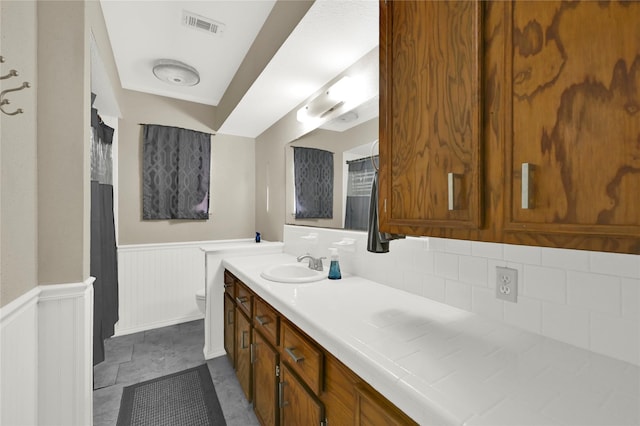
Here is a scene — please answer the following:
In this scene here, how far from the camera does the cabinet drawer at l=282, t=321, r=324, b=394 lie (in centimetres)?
95

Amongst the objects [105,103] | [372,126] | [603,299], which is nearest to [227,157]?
Answer: [105,103]

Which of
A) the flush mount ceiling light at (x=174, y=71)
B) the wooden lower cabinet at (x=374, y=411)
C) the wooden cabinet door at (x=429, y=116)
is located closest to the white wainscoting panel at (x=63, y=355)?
the wooden lower cabinet at (x=374, y=411)

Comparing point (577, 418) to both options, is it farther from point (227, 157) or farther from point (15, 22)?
point (227, 157)

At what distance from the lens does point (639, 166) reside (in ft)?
1.63

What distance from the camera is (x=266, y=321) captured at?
4.54ft

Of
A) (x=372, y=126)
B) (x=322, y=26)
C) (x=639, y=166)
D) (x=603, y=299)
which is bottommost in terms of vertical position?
(x=603, y=299)

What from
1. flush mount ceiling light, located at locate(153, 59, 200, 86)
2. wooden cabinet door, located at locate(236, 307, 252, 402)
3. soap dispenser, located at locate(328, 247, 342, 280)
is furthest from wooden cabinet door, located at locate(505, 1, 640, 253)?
flush mount ceiling light, located at locate(153, 59, 200, 86)

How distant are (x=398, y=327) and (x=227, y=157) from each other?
9.98 ft

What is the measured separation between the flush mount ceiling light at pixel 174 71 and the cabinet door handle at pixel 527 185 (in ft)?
8.83

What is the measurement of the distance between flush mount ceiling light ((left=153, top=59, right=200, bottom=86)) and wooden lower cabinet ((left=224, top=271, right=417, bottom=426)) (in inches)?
74.8

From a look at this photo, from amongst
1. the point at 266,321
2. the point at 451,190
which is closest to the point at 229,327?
the point at 266,321

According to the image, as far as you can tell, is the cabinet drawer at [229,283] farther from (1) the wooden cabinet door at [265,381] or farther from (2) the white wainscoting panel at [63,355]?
(2) the white wainscoting panel at [63,355]

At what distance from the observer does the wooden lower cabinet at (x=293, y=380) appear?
0.76m

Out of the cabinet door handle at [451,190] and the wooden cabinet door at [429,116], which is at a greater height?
the wooden cabinet door at [429,116]
